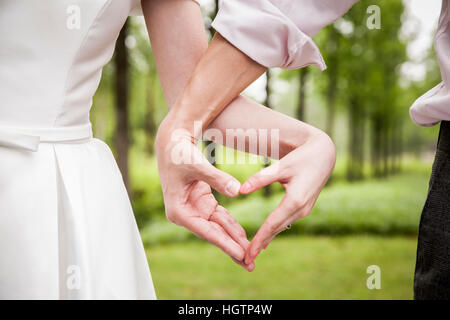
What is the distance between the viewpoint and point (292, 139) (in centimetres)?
145

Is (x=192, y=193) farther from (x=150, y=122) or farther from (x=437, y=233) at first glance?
(x=150, y=122)

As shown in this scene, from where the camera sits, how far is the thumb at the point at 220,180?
4.22 feet

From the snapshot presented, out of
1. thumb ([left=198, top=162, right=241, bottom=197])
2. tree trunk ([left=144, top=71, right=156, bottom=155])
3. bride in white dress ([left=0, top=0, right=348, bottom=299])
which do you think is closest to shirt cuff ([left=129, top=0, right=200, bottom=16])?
bride in white dress ([left=0, top=0, right=348, bottom=299])

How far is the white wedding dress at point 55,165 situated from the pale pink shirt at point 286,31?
0.35 metres

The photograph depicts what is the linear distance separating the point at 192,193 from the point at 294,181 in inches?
13.7

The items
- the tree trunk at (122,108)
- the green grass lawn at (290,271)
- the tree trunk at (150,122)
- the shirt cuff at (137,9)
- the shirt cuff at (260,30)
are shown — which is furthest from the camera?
the tree trunk at (150,122)

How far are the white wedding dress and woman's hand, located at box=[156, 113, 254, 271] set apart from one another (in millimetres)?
173

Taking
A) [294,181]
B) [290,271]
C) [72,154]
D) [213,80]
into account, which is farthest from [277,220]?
[290,271]

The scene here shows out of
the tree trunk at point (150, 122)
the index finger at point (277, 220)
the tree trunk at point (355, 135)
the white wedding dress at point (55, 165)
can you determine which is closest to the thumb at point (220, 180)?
the index finger at point (277, 220)

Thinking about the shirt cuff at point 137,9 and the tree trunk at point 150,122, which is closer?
the shirt cuff at point 137,9

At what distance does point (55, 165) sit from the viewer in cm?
136

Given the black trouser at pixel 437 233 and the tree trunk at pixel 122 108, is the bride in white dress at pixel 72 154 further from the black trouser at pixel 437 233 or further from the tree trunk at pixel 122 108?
the tree trunk at pixel 122 108

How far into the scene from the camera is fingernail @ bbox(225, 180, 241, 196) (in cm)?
128

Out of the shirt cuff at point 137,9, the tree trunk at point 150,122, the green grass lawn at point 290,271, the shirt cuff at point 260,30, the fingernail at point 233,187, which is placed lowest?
the green grass lawn at point 290,271
